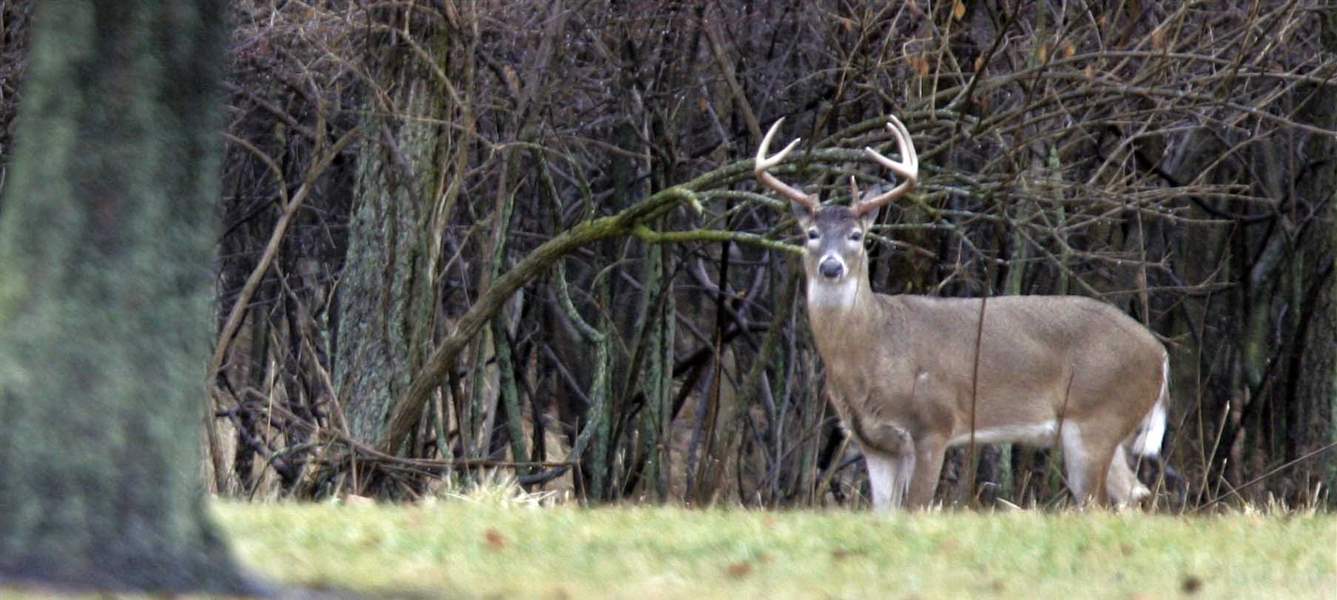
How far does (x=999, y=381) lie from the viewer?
12836mm

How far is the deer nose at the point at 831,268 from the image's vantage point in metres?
11.8

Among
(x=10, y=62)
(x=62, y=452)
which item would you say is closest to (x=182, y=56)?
(x=62, y=452)

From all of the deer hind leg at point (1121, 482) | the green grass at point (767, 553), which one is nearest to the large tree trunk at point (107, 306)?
the green grass at point (767, 553)

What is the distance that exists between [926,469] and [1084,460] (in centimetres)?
116

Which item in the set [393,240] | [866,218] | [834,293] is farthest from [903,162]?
[393,240]

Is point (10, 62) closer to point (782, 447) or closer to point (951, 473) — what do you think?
point (782, 447)

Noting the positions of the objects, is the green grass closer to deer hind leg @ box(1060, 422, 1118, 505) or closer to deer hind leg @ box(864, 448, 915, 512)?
deer hind leg @ box(864, 448, 915, 512)

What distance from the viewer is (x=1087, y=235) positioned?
49.2 ft

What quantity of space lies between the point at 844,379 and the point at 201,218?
7538mm

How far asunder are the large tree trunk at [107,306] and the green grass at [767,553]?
1.83 feet

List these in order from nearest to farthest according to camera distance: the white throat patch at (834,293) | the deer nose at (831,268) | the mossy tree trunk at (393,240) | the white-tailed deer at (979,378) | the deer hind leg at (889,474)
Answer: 1. the mossy tree trunk at (393,240)
2. the deer nose at (831,268)
3. the deer hind leg at (889,474)
4. the white-tailed deer at (979,378)
5. the white throat patch at (834,293)

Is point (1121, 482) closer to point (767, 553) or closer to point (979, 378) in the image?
point (979, 378)

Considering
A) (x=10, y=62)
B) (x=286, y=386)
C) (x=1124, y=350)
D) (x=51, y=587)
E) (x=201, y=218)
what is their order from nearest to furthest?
(x=51, y=587) → (x=201, y=218) → (x=10, y=62) → (x=1124, y=350) → (x=286, y=386)

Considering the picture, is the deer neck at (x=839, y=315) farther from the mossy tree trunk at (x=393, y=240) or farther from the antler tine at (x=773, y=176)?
the mossy tree trunk at (x=393, y=240)
